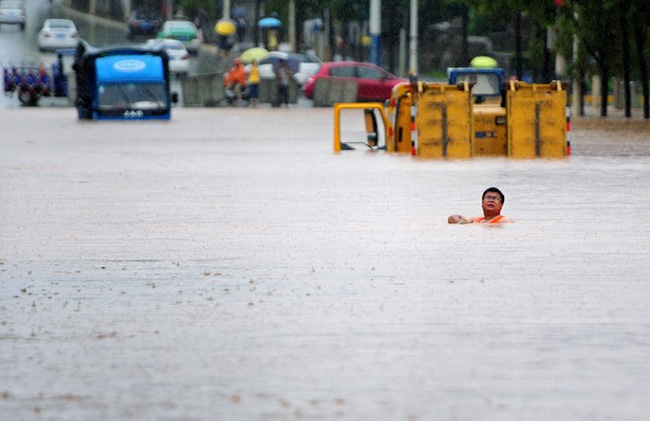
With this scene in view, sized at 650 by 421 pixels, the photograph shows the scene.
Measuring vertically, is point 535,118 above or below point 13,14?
below

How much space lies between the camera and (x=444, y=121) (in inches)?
1116

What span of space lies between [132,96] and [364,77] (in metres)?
13.3

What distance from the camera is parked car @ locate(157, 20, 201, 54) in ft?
292

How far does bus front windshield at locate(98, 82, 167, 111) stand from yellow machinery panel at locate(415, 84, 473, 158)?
17.9 meters

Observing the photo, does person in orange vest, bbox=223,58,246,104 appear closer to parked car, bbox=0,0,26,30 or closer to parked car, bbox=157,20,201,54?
parked car, bbox=157,20,201,54

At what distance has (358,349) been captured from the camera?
28.9ft

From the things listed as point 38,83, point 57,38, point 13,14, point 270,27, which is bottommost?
point 38,83

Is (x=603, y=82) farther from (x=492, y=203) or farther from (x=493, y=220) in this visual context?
(x=492, y=203)

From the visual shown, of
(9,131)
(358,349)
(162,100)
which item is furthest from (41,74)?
(358,349)

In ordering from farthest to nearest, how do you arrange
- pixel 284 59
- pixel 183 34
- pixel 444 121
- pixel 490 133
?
pixel 183 34 → pixel 284 59 → pixel 490 133 → pixel 444 121

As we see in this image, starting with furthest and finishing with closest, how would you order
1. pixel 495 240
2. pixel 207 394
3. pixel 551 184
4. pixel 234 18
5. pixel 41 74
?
pixel 234 18
pixel 41 74
pixel 551 184
pixel 495 240
pixel 207 394

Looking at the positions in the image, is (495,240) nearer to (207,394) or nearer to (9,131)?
(207,394)

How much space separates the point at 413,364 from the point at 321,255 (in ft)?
16.0

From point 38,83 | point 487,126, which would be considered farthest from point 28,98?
point 487,126
